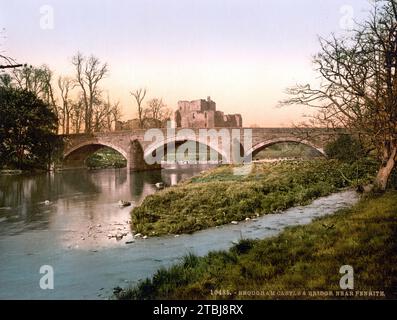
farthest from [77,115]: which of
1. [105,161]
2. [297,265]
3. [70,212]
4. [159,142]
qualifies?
[297,265]

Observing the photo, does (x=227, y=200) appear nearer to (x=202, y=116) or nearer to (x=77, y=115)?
(x=77, y=115)

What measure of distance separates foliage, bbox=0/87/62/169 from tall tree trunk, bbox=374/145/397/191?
27246 mm

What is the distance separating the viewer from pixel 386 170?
36.3 feet

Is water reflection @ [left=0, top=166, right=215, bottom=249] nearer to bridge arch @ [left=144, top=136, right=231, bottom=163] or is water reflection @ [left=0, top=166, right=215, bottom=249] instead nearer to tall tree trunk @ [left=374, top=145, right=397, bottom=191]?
tall tree trunk @ [left=374, top=145, right=397, bottom=191]

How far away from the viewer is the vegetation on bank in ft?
149

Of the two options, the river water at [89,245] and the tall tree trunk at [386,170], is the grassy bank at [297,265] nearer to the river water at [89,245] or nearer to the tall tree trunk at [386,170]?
the river water at [89,245]

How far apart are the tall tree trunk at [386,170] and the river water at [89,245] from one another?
1367mm

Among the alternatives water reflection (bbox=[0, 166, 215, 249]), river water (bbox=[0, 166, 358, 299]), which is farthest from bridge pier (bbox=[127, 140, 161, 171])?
river water (bbox=[0, 166, 358, 299])

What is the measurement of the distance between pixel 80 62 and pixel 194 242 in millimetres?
34784

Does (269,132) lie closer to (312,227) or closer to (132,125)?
(312,227)

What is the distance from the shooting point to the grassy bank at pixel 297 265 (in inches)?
204

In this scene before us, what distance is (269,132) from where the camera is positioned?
103 ft

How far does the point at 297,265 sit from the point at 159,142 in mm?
32584
